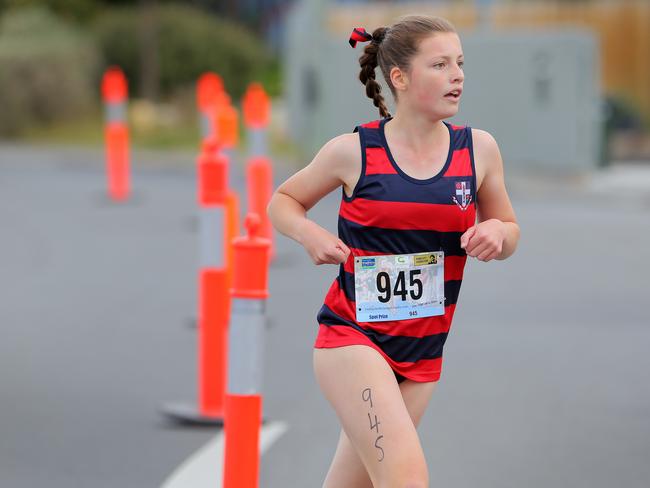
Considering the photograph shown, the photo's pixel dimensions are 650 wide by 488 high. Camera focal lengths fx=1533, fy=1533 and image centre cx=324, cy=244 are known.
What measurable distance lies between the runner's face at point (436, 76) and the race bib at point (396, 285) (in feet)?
1.36

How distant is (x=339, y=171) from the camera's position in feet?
14.1

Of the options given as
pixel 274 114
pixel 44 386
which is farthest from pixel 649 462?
pixel 274 114

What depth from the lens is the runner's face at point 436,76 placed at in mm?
4246

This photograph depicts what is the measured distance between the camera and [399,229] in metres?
4.24

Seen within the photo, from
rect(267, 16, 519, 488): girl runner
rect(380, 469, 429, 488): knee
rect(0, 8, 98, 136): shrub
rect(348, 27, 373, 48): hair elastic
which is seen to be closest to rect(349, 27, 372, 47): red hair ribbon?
rect(348, 27, 373, 48): hair elastic

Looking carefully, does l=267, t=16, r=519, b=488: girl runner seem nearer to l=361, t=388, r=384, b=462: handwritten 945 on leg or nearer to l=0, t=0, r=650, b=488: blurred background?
l=361, t=388, r=384, b=462: handwritten 945 on leg

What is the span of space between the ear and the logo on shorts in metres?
0.31

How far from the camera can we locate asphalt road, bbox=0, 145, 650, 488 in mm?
6793

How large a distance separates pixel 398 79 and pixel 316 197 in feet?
1.37

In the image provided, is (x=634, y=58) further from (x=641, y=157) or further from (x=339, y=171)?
(x=339, y=171)

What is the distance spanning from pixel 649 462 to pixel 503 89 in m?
15.8

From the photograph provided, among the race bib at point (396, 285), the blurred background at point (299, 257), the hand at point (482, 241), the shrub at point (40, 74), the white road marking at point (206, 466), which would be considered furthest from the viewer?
the shrub at point (40, 74)

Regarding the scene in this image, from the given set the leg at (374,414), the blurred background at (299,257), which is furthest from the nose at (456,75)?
the leg at (374,414)

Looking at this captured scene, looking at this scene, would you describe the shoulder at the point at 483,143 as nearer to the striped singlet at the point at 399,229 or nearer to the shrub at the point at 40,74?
the striped singlet at the point at 399,229
